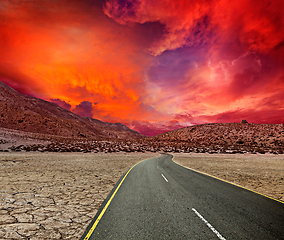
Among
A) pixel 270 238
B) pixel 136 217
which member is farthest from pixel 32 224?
pixel 270 238

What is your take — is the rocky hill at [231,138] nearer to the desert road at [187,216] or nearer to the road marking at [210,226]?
the desert road at [187,216]

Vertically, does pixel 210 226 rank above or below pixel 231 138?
below

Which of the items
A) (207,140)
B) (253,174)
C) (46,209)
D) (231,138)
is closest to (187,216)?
(46,209)

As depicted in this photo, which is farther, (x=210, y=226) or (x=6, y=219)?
(x=6, y=219)

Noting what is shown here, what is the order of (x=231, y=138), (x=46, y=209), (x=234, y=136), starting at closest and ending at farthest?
(x=46, y=209), (x=231, y=138), (x=234, y=136)

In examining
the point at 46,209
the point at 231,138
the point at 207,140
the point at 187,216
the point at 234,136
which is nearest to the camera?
the point at 187,216

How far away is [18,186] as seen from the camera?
845cm

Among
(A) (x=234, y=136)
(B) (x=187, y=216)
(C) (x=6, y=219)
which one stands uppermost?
(A) (x=234, y=136)

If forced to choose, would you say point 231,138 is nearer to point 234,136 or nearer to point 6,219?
point 234,136

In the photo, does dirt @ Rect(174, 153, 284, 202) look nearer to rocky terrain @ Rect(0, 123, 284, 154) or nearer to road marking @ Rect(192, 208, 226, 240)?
road marking @ Rect(192, 208, 226, 240)

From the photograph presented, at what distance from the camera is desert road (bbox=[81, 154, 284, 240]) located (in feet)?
13.8

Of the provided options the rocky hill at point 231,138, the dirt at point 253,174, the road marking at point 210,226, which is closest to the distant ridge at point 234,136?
the rocky hill at point 231,138

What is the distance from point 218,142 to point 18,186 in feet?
263

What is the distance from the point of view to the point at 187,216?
5254 millimetres
